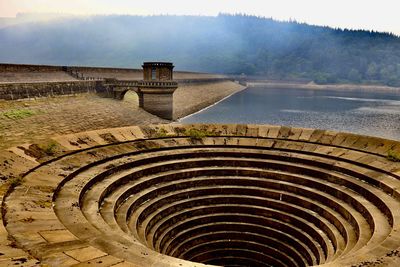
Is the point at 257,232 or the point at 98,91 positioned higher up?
the point at 98,91

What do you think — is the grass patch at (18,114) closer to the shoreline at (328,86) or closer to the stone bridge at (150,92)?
the stone bridge at (150,92)

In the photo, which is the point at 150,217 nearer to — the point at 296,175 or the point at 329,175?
the point at 296,175

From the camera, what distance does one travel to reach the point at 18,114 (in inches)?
1276

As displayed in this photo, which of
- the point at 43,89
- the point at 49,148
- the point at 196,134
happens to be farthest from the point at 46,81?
the point at 49,148

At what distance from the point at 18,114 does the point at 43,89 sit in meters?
7.62

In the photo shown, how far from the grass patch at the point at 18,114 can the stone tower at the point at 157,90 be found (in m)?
26.4

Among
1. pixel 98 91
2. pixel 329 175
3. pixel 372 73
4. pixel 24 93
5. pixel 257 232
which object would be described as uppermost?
pixel 372 73

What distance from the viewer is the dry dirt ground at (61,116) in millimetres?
30023

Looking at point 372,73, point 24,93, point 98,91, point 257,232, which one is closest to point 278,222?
point 257,232

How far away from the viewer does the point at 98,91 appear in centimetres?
5503

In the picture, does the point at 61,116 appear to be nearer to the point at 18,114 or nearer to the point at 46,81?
the point at 18,114

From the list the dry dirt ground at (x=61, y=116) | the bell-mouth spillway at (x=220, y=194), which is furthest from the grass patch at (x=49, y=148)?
the dry dirt ground at (x=61, y=116)

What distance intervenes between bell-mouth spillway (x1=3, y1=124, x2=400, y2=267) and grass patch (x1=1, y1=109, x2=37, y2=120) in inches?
694

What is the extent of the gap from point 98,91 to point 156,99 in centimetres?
1007
